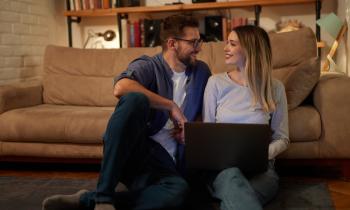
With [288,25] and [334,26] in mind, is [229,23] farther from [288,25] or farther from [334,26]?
[334,26]

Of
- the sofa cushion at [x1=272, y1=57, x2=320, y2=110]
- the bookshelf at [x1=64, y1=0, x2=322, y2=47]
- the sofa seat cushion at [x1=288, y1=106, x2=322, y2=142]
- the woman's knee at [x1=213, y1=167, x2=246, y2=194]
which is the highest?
the bookshelf at [x1=64, y1=0, x2=322, y2=47]

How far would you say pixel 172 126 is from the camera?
170cm

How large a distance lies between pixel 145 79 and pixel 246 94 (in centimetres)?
42

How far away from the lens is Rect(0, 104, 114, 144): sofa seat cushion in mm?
2179

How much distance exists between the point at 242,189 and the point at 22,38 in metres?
2.41

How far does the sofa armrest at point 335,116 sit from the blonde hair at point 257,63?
1.62 ft

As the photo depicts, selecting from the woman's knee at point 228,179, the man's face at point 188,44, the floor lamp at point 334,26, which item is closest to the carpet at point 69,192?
the woman's knee at point 228,179

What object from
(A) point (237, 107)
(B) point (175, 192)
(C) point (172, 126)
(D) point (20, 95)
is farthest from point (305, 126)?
(D) point (20, 95)

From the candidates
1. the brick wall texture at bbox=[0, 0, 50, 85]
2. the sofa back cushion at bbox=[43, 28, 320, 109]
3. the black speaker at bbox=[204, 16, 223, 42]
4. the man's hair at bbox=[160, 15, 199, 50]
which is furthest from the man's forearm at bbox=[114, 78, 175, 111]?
the black speaker at bbox=[204, 16, 223, 42]

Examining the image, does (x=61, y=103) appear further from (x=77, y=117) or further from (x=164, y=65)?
(x=164, y=65)

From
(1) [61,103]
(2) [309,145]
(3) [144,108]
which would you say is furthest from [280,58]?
(1) [61,103]

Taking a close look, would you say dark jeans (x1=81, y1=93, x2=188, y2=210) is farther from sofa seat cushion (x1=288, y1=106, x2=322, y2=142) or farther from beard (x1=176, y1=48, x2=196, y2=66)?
sofa seat cushion (x1=288, y1=106, x2=322, y2=142)

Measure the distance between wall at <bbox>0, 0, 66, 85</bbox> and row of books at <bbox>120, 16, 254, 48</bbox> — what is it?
2.22ft

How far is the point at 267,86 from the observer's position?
1642 mm
